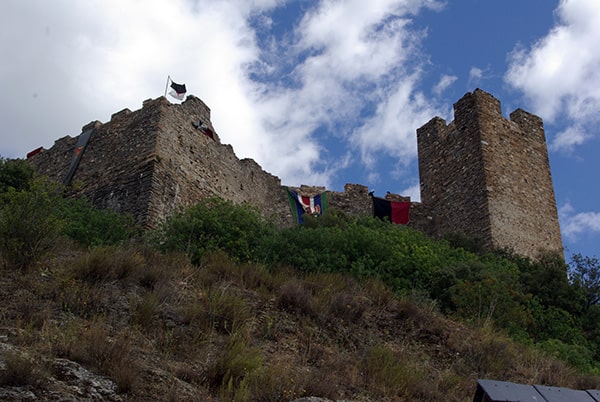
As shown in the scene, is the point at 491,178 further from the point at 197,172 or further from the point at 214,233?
the point at 214,233

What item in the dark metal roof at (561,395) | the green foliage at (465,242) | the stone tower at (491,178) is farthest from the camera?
the stone tower at (491,178)

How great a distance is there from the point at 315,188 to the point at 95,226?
31.5 ft

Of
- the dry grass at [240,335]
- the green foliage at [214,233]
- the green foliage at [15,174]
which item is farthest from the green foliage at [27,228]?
the green foliage at [15,174]

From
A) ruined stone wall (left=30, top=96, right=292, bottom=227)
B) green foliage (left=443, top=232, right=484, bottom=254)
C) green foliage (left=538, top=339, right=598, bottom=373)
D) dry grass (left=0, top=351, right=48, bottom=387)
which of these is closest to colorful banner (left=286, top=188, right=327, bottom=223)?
ruined stone wall (left=30, top=96, right=292, bottom=227)

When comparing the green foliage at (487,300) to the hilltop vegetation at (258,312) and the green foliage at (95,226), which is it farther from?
the green foliage at (95,226)

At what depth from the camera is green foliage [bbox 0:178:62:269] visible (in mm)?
9367

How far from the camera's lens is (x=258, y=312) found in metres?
9.66

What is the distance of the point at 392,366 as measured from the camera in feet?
28.0

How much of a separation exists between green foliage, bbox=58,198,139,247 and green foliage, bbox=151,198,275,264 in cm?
67

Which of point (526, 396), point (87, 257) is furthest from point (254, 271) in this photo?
point (526, 396)

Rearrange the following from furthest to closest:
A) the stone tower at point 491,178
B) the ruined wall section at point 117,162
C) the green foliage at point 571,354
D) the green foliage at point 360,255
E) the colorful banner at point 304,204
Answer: the colorful banner at point 304,204 → the stone tower at point 491,178 → the ruined wall section at point 117,162 → the green foliage at point 360,255 → the green foliage at point 571,354

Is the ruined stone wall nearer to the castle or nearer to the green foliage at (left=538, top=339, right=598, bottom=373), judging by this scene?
the castle

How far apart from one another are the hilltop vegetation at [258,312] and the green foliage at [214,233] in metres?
0.03

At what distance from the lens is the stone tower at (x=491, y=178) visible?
19.3m
